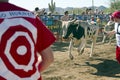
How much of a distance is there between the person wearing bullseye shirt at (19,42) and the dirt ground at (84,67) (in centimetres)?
706

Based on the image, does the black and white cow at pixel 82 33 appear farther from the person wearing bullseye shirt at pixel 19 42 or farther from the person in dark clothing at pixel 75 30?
the person wearing bullseye shirt at pixel 19 42

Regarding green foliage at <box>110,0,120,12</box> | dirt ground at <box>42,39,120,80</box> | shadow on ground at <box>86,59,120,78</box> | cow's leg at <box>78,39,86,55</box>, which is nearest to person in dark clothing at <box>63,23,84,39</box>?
cow's leg at <box>78,39,86,55</box>

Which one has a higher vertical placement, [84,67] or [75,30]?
[75,30]

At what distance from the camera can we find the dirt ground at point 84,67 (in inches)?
371

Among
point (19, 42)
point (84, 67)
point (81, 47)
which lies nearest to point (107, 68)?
point (84, 67)

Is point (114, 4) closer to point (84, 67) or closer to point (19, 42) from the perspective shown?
point (84, 67)

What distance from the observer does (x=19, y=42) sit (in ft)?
6.55

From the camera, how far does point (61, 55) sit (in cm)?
1322

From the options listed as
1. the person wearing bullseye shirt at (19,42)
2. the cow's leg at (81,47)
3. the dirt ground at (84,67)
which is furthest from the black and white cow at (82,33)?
the person wearing bullseye shirt at (19,42)

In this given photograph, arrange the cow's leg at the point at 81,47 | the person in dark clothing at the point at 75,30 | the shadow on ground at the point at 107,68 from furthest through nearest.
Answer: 1. the cow's leg at the point at 81,47
2. the person in dark clothing at the point at 75,30
3. the shadow on ground at the point at 107,68

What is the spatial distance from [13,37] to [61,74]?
7.77m

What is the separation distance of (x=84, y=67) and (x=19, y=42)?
8.91 metres

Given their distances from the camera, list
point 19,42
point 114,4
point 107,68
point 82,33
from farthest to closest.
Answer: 1. point 114,4
2. point 82,33
3. point 107,68
4. point 19,42

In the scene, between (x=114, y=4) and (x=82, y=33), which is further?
(x=114, y=4)
